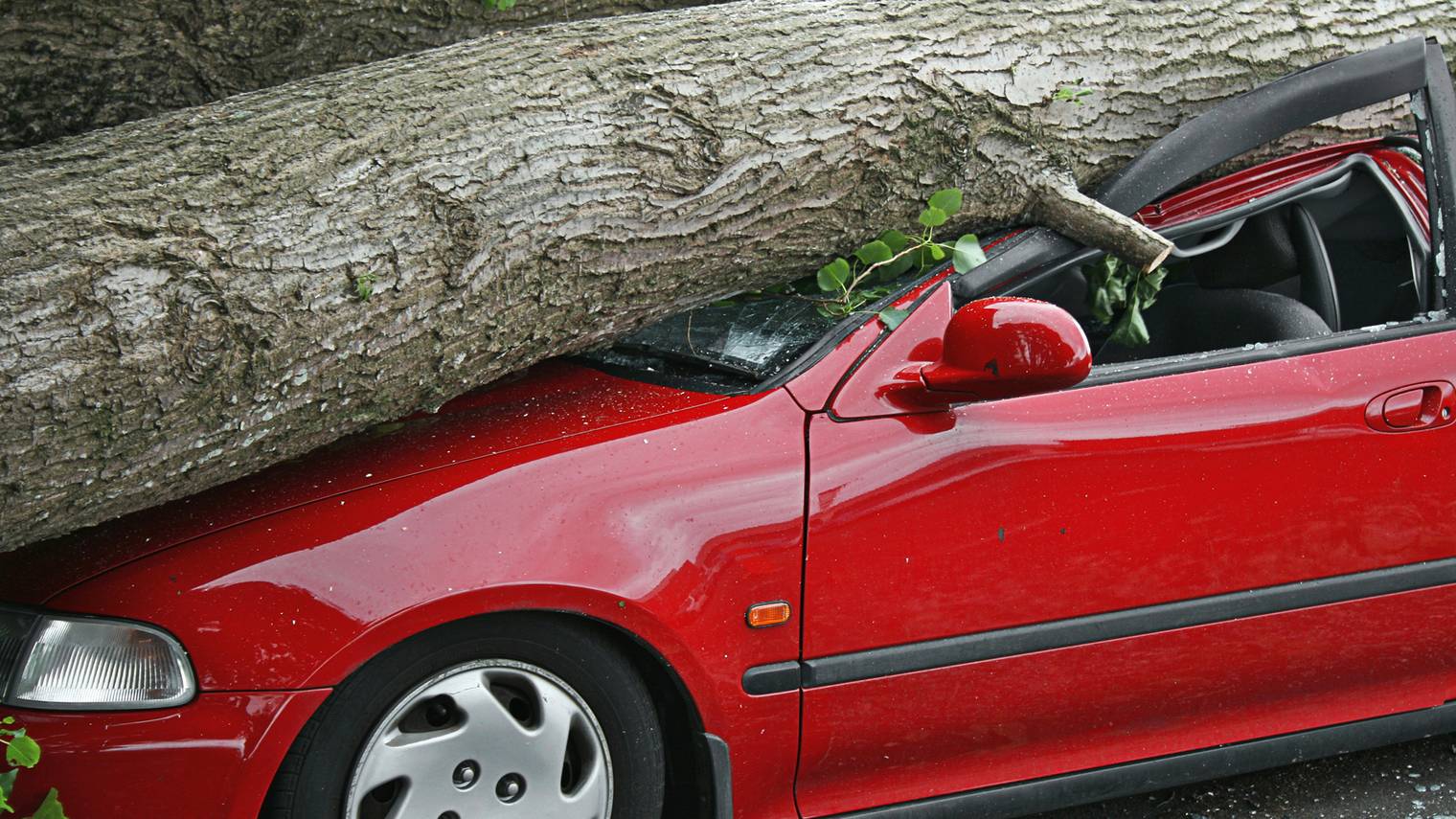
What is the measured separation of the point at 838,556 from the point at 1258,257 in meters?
1.56

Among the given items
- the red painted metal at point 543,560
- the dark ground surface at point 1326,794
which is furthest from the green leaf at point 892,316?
the dark ground surface at point 1326,794

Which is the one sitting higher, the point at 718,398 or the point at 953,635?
the point at 718,398

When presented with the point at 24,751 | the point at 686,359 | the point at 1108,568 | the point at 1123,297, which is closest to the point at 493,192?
the point at 686,359

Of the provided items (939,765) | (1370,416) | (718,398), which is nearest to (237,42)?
(718,398)

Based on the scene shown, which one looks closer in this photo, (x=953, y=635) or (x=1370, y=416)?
(x=953, y=635)

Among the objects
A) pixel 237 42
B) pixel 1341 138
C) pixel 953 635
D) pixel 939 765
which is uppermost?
pixel 237 42

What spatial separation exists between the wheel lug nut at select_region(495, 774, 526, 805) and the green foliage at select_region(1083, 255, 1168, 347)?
1789 millimetres

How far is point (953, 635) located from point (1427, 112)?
5.62ft

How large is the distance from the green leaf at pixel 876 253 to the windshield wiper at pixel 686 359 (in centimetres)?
49

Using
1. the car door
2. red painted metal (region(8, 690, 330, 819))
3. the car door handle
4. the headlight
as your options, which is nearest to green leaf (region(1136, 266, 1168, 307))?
the car door

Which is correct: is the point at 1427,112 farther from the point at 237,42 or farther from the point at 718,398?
the point at 237,42

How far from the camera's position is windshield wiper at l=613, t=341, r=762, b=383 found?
106 inches

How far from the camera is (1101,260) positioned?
3.25m

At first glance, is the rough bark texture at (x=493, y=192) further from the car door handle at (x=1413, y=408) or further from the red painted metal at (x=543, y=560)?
the car door handle at (x=1413, y=408)
